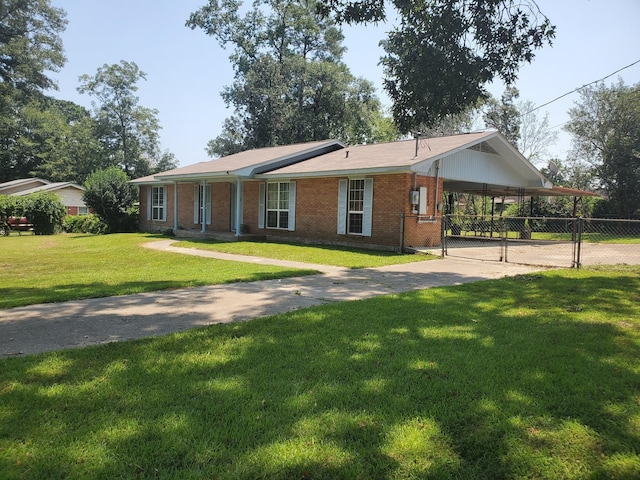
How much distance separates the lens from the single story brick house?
15.0 meters

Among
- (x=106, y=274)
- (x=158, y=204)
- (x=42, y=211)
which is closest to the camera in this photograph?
(x=106, y=274)

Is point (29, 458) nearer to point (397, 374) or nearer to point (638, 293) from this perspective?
point (397, 374)

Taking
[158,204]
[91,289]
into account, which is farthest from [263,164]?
[91,289]

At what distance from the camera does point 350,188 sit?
16.2 meters

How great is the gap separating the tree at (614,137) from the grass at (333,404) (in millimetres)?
30773

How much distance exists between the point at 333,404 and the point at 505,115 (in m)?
45.7

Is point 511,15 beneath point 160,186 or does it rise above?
above

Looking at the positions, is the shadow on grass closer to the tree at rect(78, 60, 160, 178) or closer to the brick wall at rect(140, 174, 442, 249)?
the brick wall at rect(140, 174, 442, 249)

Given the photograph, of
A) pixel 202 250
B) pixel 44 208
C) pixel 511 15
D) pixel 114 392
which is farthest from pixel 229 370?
pixel 44 208

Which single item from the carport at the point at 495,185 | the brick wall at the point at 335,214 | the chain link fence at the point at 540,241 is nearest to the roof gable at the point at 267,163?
the brick wall at the point at 335,214

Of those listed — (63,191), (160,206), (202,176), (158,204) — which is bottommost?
(160,206)

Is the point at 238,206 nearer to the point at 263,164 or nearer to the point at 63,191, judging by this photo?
the point at 263,164

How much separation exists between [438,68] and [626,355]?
787cm

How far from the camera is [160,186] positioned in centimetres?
2628
